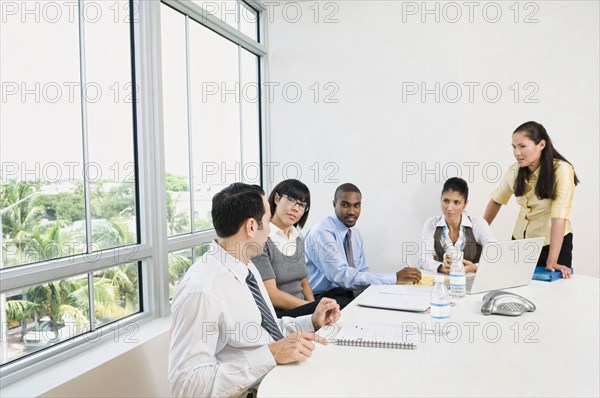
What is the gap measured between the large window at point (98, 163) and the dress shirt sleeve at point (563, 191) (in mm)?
2205

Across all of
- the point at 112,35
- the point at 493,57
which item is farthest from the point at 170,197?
the point at 493,57

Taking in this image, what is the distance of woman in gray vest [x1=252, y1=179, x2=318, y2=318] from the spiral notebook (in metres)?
0.69

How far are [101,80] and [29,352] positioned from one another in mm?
1305

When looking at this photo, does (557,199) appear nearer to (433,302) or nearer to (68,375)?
(433,302)

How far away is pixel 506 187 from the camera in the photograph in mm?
3295

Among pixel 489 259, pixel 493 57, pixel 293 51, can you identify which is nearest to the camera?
pixel 489 259

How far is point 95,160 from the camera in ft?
7.70

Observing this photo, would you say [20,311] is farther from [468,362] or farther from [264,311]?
[468,362]

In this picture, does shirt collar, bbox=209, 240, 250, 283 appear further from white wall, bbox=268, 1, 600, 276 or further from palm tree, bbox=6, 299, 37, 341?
white wall, bbox=268, 1, 600, 276

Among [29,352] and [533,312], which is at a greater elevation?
[533,312]

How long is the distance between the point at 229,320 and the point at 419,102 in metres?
3.06

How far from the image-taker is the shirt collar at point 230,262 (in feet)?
5.18

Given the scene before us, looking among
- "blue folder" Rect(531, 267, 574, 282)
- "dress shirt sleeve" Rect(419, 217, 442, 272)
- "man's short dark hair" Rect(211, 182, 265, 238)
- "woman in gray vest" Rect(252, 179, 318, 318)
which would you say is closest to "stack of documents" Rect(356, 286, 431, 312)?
"woman in gray vest" Rect(252, 179, 318, 318)

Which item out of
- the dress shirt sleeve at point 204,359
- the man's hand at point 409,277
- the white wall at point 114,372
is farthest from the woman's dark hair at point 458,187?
the dress shirt sleeve at point 204,359
